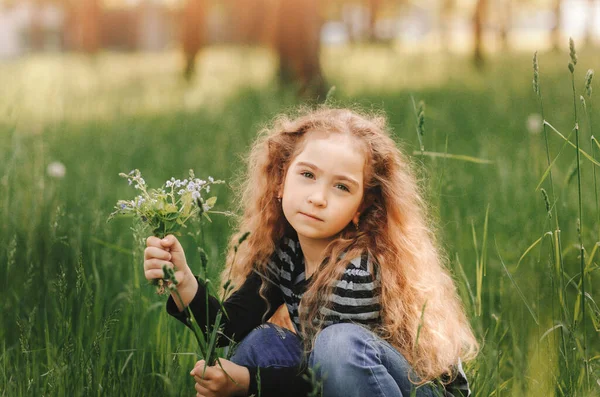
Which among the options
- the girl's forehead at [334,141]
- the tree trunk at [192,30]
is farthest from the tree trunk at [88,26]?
the girl's forehead at [334,141]

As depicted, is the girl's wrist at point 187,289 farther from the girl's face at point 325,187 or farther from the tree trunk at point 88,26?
the tree trunk at point 88,26

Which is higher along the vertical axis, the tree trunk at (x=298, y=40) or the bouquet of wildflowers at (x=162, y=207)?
the tree trunk at (x=298, y=40)

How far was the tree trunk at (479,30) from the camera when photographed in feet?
44.8

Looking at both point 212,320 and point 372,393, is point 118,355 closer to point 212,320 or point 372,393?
point 212,320

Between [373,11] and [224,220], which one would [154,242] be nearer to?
[224,220]

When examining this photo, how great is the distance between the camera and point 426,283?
1971mm

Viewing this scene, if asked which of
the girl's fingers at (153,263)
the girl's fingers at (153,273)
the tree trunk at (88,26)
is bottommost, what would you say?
the girl's fingers at (153,273)

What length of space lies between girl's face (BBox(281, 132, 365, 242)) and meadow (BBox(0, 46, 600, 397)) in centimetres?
29

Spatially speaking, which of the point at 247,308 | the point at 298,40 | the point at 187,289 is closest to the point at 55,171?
the point at 247,308

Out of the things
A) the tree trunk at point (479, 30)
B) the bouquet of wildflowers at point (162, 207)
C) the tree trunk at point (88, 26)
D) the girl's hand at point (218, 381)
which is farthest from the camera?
the tree trunk at point (88, 26)

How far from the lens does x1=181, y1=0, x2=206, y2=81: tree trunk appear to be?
1472 centimetres

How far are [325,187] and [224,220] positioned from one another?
6.45 feet

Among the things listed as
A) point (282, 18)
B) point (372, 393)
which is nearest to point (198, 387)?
point (372, 393)

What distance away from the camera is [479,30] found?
585 inches
